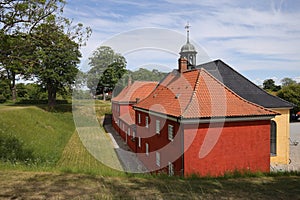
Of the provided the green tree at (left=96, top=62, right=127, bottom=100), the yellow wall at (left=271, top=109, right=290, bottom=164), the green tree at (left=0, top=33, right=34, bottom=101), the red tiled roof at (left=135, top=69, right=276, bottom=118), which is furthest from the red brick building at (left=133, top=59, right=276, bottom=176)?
the green tree at (left=96, top=62, right=127, bottom=100)

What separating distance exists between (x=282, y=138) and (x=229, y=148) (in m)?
8.27

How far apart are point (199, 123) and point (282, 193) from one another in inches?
218

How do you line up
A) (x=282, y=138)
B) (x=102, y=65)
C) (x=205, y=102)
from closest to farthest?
(x=205, y=102), (x=282, y=138), (x=102, y=65)

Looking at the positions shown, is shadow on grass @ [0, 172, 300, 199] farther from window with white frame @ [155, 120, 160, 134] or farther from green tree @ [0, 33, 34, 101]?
window with white frame @ [155, 120, 160, 134]

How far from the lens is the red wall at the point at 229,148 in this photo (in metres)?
10.4

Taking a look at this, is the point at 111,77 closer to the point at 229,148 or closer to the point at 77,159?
the point at 77,159

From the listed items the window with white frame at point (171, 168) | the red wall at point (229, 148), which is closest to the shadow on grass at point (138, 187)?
the red wall at point (229, 148)

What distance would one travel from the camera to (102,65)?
4072cm

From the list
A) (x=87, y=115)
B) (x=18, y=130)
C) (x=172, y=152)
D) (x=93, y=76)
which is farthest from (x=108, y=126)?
(x=172, y=152)

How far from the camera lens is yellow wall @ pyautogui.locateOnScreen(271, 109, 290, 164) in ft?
54.8

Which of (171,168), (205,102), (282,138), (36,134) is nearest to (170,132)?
(171,168)

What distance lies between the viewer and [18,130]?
61.2 ft

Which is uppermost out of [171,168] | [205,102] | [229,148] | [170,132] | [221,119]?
[205,102]

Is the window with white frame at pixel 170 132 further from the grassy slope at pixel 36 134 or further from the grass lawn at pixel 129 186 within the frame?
the grassy slope at pixel 36 134
